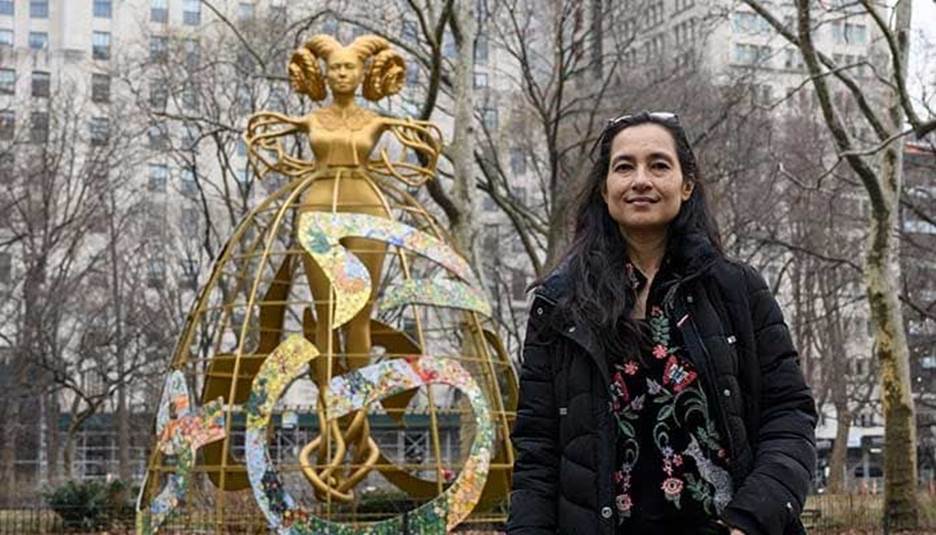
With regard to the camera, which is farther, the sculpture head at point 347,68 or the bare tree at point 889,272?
the bare tree at point 889,272

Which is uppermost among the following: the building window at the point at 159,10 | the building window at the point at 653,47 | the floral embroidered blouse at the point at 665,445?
the building window at the point at 159,10

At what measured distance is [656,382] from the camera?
2.51 m

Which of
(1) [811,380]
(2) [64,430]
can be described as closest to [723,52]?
(1) [811,380]

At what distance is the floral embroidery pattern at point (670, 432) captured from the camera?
8.02 ft

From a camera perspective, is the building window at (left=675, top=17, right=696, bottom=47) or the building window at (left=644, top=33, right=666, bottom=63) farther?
the building window at (left=644, top=33, right=666, bottom=63)

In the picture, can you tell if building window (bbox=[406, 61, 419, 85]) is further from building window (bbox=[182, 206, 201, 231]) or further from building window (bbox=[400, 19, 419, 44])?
building window (bbox=[182, 206, 201, 231])

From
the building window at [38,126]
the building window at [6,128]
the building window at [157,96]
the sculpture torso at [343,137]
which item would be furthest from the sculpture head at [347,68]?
the building window at [38,126]

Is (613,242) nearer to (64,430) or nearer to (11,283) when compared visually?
(11,283)

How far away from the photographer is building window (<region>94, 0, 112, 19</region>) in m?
47.5

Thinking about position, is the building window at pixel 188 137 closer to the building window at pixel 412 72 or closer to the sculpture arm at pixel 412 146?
the building window at pixel 412 72

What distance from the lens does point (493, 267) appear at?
30.0 metres

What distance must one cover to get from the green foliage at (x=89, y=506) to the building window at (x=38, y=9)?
110 ft

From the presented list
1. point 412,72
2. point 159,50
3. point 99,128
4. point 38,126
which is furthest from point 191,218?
point 412,72

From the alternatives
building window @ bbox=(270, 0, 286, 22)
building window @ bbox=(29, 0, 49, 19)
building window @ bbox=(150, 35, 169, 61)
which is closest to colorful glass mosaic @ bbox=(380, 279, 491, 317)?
building window @ bbox=(270, 0, 286, 22)
